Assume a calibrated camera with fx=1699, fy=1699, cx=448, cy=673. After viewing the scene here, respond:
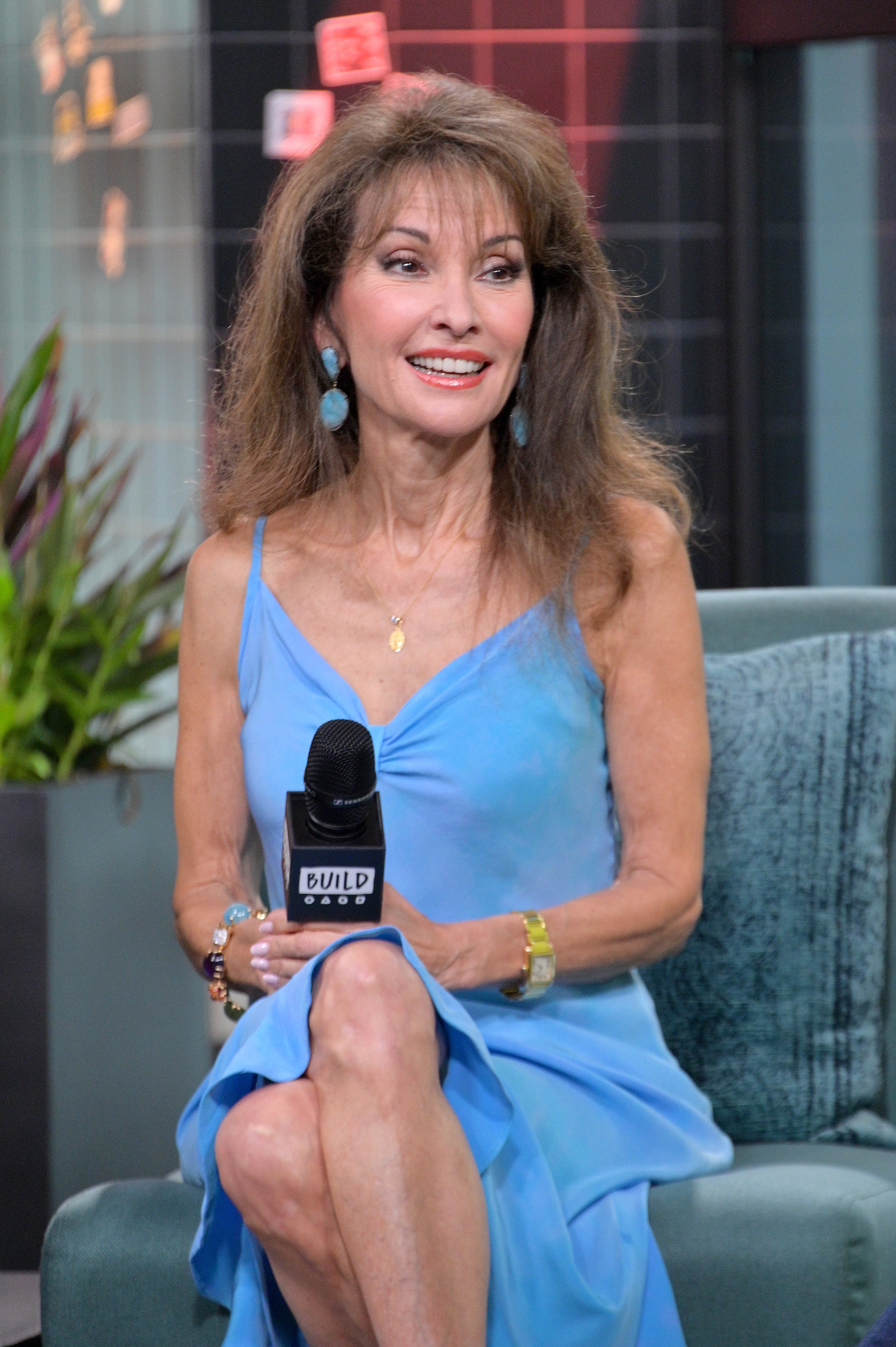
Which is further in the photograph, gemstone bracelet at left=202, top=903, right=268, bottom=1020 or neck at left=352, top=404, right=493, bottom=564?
neck at left=352, top=404, right=493, bottom=564

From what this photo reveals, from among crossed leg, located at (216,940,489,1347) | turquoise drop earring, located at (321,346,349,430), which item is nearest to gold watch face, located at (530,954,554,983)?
crossed leg, located at (216,940,489,1347)

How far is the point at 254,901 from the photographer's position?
1.92m

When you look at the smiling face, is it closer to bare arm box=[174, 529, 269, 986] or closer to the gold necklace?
the gold necklace

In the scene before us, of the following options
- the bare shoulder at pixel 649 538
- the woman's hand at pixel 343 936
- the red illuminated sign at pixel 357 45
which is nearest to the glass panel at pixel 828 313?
the red illuminated sign at pixel 357 45

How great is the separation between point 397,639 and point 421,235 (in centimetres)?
44

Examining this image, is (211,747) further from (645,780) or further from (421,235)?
(421,235)

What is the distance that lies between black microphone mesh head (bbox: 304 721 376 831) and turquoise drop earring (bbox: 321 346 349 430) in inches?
29.7

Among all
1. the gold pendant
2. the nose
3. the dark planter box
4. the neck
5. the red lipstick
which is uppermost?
the nose

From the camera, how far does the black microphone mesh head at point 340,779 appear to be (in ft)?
4.29

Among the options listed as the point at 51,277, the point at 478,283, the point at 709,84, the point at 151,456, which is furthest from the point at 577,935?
the point at 51,277

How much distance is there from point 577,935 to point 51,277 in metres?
3.60

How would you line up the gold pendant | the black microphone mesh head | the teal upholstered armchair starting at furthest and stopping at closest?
the gold pendant
the teal upholstered armchair
the black microphone mesh head

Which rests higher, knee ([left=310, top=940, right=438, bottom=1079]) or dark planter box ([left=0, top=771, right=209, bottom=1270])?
knee ([left=310, top=940, right=438, bottom=1079])

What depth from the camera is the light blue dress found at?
4.91 feet
